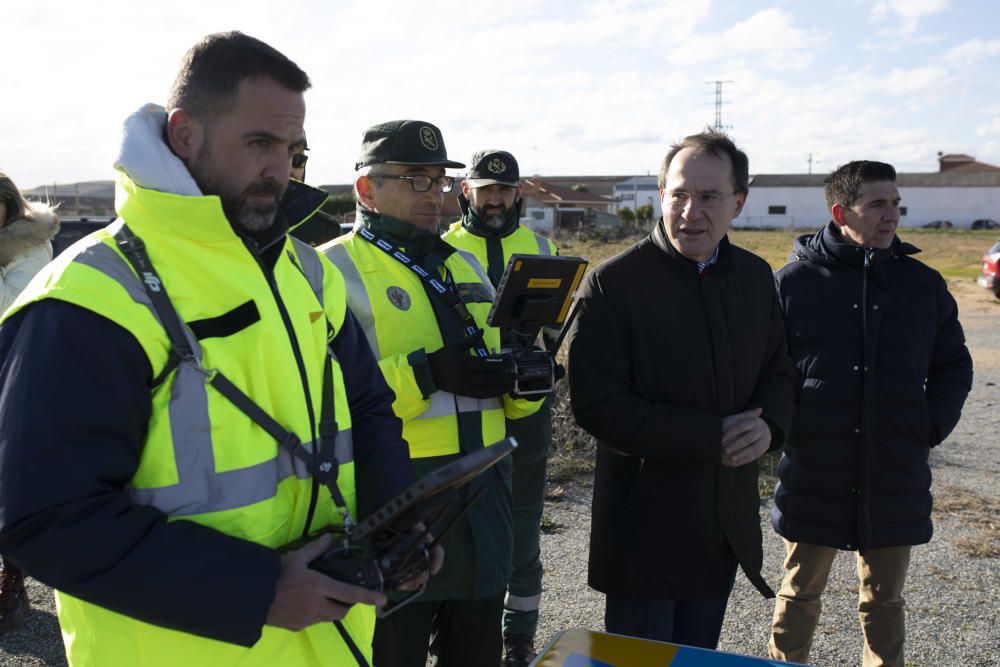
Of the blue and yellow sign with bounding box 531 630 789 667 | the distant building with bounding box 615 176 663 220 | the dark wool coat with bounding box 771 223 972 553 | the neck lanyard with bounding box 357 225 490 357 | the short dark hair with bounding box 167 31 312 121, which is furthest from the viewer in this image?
the distant building with bounding box 615 176 663 220

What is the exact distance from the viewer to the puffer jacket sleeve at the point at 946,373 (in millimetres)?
3820

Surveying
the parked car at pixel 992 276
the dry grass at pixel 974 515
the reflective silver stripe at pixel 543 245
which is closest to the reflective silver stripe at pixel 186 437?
the reflective silver stripe at pixel 543 245

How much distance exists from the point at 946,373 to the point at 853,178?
99 centimetres

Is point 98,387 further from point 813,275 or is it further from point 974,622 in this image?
point 974,622

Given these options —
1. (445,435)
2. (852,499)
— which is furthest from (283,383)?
(852,499)

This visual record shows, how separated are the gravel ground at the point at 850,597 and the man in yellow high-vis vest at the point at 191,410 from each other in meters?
2.87

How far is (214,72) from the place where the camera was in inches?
71.9

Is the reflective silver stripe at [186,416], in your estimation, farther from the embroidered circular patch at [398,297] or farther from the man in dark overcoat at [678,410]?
the man in dark overcoat at [678,410]

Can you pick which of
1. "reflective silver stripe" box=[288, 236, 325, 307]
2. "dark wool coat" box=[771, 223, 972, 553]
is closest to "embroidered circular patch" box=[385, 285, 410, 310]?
"reflective silver stripe" box=[288, 236, 325, 307]

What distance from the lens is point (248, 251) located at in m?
1.87

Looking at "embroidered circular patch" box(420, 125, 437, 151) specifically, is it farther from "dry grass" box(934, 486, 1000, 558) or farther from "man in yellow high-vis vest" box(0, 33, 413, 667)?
"dry grass" box(934, 486, 1000, 558)

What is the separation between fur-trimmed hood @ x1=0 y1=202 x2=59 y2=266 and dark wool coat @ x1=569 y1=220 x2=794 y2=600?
307 centimetres

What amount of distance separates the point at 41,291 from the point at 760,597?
439 cm

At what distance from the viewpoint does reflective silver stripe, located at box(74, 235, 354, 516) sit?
5.48 ft
